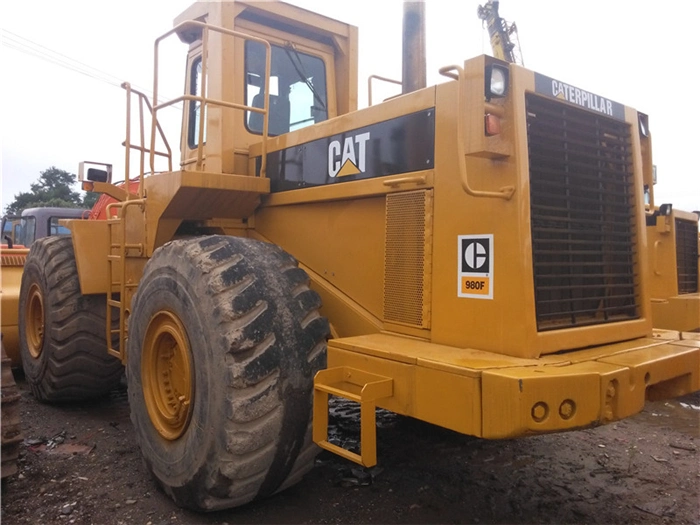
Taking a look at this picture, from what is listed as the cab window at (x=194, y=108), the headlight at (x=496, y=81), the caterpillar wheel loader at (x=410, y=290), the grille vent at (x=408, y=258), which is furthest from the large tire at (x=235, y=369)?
the cab window at (x=194, y=108)

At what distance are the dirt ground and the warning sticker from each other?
1.31m

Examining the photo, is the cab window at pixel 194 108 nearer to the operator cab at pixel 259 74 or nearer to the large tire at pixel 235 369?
the operator cab at pixel 259 74

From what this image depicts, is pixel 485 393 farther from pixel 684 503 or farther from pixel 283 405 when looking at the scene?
pixel 684 503

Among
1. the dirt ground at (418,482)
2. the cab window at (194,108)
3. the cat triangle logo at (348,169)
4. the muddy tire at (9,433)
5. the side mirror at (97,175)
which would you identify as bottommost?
the dirt ground at (418,482)

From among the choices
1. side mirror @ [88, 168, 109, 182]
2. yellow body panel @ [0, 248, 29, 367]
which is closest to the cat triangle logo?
side mirror @ [88, 168, 109, 182]

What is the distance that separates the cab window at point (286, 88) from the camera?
4.54 metres

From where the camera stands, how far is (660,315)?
6102 mm

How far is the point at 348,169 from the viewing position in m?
3.54

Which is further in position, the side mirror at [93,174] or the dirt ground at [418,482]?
the side mirror at [93,174]

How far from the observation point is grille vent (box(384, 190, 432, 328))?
3094 mm

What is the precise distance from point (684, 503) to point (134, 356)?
346 centimetres

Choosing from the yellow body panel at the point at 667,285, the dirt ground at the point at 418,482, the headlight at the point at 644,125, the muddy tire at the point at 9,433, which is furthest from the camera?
the yellow body panel at the point at 667,285

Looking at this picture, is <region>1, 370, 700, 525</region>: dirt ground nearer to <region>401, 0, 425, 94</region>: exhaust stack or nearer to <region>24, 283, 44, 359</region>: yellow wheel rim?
<region>24, 283, 44, 359</region>: yellow wheel rim

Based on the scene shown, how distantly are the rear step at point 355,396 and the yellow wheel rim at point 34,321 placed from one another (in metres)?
3.83
